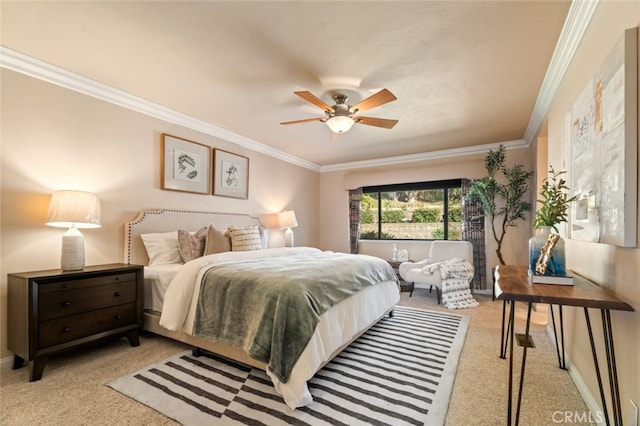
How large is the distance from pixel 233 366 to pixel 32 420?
→ 116 cm

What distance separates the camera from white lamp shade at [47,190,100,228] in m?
2.31

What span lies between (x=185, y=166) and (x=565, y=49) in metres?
3.94

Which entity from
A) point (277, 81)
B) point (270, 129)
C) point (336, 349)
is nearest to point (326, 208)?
point (270, 129)

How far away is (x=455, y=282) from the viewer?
13.8 ft

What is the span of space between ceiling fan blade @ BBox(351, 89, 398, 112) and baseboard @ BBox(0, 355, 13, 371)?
3566 millimetres

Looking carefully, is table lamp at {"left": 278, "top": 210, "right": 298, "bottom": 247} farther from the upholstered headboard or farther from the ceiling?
the ceiling

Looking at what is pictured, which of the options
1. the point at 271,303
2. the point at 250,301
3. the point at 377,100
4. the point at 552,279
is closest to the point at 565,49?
the point at 377,100

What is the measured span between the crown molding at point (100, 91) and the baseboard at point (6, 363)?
2312mm

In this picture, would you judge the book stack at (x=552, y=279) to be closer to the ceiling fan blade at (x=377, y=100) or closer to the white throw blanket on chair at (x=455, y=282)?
the ceiling fan blade at (x=377, y=100)

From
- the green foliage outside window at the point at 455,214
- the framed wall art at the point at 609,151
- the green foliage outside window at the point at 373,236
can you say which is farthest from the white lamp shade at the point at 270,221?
the framed wall art at the point at 609,151

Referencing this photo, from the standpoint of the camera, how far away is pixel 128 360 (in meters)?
2.38

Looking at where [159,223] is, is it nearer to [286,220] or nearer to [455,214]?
[286,220]

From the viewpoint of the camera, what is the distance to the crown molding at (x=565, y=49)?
177 cm

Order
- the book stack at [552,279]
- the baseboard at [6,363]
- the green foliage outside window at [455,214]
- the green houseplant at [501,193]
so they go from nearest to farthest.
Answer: the book stack at [552,279] < the baseboard at [6,363] < the green houseplant at [501,193] < the green foliage outside window at [455,214]
